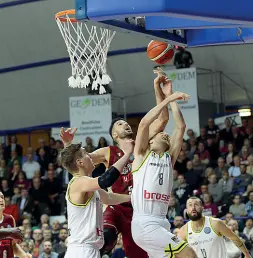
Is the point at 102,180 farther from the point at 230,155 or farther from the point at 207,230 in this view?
the point at 230,155

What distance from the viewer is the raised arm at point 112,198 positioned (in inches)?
325

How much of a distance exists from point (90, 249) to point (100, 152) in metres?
1.69

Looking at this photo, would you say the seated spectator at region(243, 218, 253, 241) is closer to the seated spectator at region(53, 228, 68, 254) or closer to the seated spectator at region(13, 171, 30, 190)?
the seated spectator at region(53, 228, 68, 254)

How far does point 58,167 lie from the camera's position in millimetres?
20797

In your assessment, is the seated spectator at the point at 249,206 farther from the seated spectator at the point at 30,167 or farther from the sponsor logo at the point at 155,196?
the sponsor logo at the point at 155,196

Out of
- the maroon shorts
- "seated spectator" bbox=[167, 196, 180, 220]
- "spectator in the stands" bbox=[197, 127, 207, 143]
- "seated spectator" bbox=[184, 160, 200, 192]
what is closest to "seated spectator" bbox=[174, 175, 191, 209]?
"seated spectator" bbox=[167, 196, 180, 220]

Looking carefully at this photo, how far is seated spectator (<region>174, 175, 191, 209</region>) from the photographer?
1664 cm

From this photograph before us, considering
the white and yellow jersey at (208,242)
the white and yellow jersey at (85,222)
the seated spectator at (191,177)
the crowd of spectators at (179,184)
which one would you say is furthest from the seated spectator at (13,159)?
the white and yellow jersey at (85,222)

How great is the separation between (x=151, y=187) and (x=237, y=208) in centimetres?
789

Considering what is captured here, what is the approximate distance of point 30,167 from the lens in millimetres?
20812

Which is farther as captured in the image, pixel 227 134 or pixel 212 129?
pixel 212 129

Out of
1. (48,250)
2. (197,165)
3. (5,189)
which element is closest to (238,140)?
Result: (197,165)

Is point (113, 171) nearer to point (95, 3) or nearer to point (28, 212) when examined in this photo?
point (95, 3)

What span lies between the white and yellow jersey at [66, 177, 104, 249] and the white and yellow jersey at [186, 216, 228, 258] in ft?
10.8
